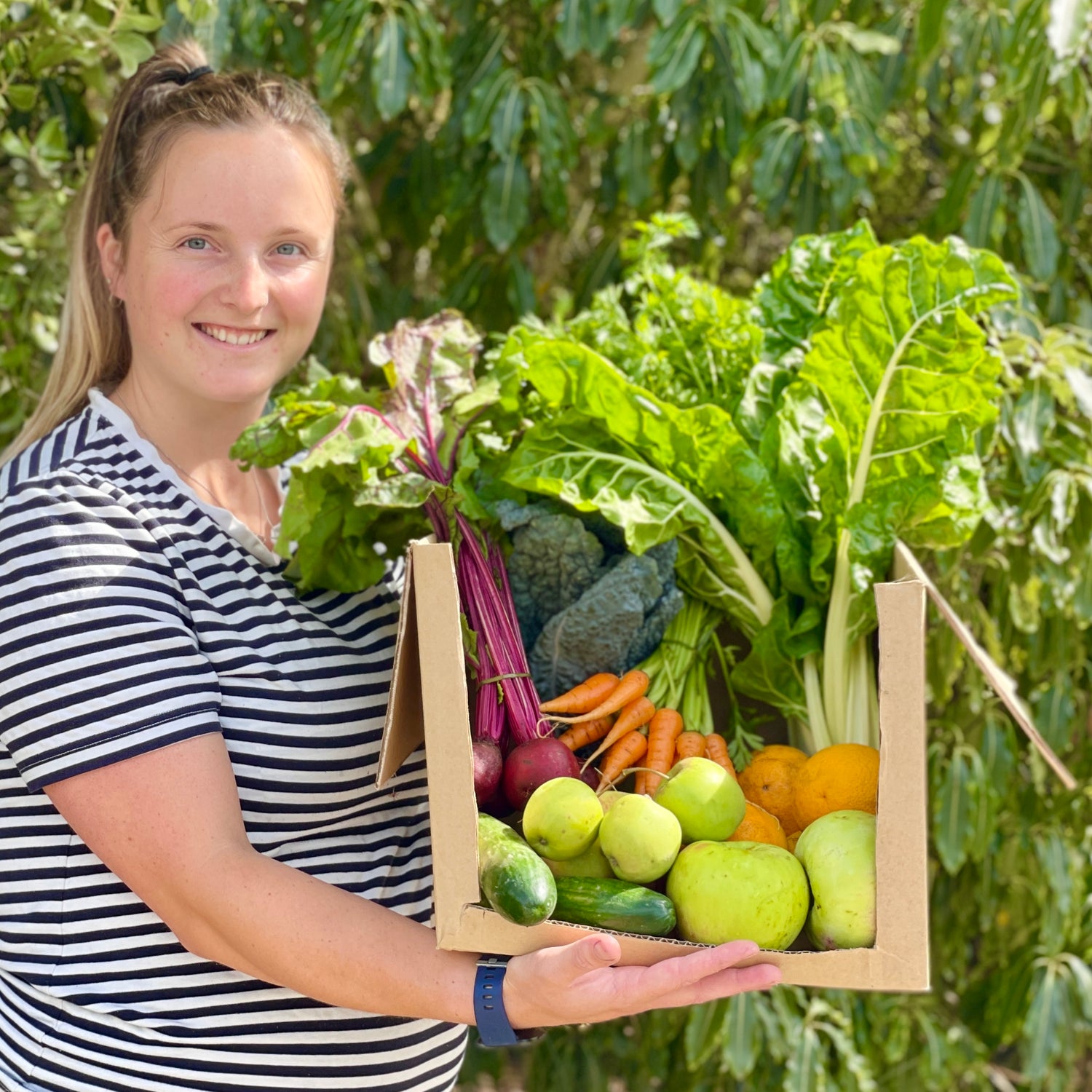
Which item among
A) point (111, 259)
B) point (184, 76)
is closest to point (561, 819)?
point (111, 259)

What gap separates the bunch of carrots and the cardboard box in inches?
9.6

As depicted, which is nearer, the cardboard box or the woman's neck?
the cardboard box

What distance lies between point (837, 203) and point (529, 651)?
1.45 meters

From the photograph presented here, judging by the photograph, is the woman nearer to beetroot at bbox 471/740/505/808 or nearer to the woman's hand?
the woman's hand

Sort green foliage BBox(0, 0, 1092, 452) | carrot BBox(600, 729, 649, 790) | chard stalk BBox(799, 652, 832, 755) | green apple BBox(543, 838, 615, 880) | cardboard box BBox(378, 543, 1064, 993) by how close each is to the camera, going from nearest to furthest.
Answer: cardboard box BBox(378, 543, 1064, 993) → green apple BBox(543, 838, 615, 880) → carrot BBox(600, 729, 649, 790) → chard stalk BBox(799, 652, 832, 755) → green foliage BBox(0, 0, 1092, 452)

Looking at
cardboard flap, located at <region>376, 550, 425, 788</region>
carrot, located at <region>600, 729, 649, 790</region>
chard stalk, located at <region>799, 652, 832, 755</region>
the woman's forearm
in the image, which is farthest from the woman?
chard stalk, located at <region>799, 652, 832, 755</region>

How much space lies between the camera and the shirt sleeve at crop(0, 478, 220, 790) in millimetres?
1181

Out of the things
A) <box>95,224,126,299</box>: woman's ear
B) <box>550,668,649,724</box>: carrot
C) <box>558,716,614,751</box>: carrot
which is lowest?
<box>558,716,614,751</box>: carrot

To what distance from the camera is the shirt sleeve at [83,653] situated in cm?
118

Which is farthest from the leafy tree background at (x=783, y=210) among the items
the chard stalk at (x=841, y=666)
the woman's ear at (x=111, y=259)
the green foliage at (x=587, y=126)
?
the chard stalk at (x=841, y=666)

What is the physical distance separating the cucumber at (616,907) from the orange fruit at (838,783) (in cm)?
21

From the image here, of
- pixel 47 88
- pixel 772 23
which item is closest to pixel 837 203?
pixel 772 23

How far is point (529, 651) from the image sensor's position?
148 centimetres

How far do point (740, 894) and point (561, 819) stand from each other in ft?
0.61
